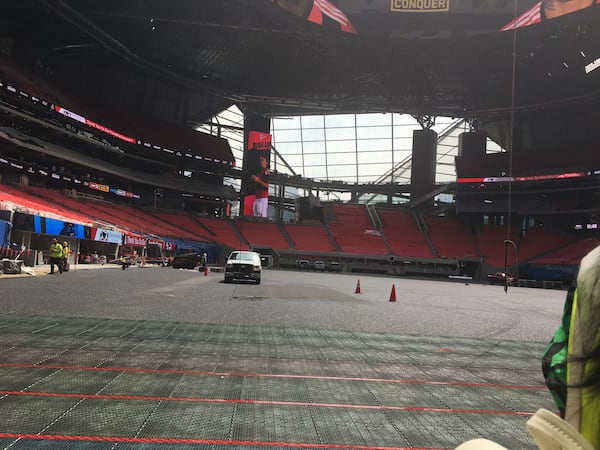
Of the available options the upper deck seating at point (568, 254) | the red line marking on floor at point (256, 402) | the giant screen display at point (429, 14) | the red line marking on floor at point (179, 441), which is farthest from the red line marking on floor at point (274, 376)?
the giant screen display at point (429, 14)

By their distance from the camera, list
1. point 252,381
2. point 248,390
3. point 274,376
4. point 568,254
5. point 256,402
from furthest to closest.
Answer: point 568,254 < point 274,376 < point 252,381 < point 248,390 < point 256,402

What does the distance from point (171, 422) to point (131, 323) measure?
4.76 metres

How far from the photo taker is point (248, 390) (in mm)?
4219

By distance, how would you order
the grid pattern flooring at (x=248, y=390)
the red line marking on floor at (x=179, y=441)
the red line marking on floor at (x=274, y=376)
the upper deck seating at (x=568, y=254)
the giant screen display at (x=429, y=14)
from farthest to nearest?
the giant screen display at (x=429, y=14), the upper deck seating at (x=568, y=254), the red line marking on floor at (x=274, y=376), the grid pattern flooring at (x=248, y=390), the red line marking on floor at (x=179, y=441)

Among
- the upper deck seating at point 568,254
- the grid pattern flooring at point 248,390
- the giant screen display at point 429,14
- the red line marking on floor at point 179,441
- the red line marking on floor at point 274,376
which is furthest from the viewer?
the giant screen display at point 429,14

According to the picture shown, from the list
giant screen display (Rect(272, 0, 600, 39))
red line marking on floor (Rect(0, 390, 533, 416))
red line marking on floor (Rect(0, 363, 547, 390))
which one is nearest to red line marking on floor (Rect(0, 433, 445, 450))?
red line marking on floor (Rect(0, 390, 533, 416))

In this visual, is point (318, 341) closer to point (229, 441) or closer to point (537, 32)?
point (229, 441)

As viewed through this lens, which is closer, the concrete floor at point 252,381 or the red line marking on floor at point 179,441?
the red line marking on floor at point 179,441

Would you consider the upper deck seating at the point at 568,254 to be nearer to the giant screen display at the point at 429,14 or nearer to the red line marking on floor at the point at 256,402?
the giant screen display at the point at 429,14

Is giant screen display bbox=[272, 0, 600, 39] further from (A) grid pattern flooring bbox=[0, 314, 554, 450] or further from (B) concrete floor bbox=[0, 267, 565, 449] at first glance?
(A) grid pattern flooring bbox=[0, 314, 554, 450]

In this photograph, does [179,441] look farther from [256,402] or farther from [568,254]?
[568,254]

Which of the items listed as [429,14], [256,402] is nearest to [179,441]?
[256,402]

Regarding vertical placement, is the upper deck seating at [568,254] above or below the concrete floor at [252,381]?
above

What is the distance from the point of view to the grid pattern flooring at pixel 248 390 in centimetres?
314
